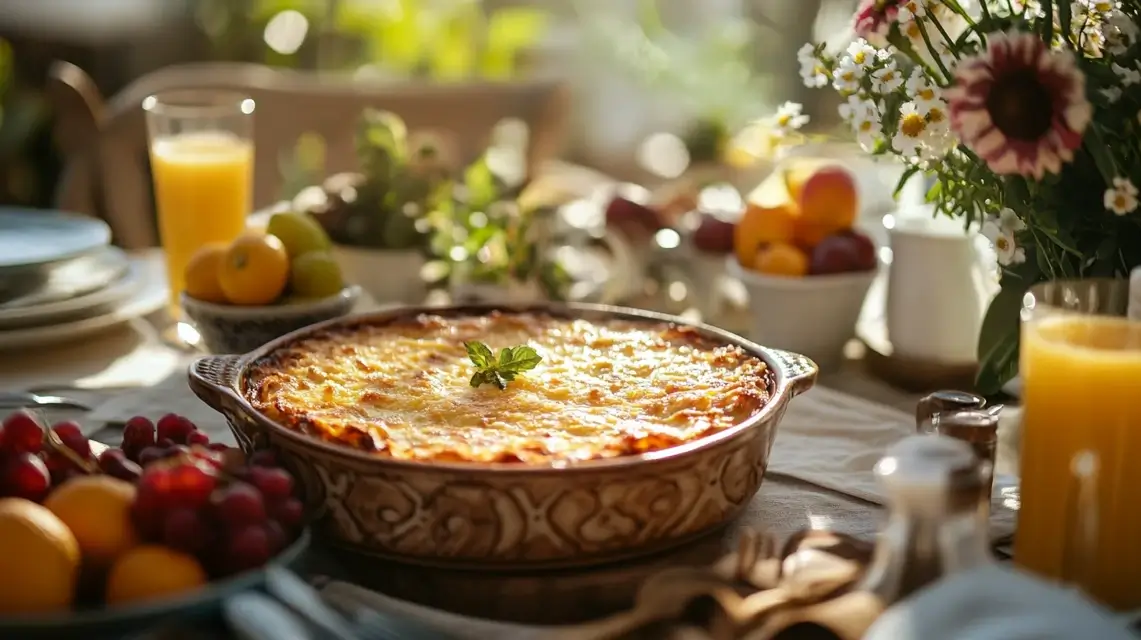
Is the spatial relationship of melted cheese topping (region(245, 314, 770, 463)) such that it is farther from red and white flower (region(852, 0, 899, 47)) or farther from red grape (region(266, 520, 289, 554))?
red and white flower (region(852, 0, 899, 47))

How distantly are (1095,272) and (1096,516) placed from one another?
1.07ft

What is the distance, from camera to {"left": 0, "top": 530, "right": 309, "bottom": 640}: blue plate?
789mm

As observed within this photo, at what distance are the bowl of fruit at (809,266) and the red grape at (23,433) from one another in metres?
1.00

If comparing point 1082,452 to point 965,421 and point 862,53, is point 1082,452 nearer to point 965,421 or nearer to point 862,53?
point 965,421

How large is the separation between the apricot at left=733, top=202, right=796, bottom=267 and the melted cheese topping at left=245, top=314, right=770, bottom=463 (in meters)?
0.30

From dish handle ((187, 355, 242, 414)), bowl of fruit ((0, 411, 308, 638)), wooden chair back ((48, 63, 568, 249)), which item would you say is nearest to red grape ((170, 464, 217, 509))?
bowl of fruit ((0, 411, 308, 638))

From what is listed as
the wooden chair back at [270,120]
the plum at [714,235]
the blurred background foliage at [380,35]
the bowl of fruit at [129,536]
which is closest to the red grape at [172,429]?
the bowl of fruit at [129,536]

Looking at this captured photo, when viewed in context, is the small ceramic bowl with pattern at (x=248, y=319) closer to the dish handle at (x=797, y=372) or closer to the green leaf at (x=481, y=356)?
the green leaf at (x=481, y=356)

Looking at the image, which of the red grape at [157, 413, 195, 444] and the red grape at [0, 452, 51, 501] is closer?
the red grape at [0, 452, 51, 501]

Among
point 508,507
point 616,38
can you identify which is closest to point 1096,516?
point 508,507

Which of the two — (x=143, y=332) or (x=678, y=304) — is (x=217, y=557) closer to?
(x=143, y=332)

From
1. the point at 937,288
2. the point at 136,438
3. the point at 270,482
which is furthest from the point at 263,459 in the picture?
the point at 937,288

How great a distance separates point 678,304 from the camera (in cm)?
193

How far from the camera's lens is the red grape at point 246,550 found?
868mm
